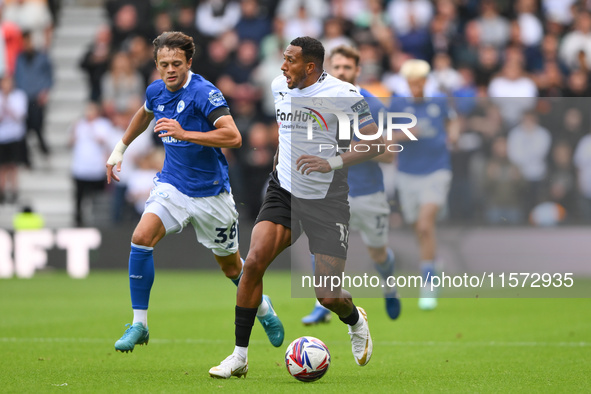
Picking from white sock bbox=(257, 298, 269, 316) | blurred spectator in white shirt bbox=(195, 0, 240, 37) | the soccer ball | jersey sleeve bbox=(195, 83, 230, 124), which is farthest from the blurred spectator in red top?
the soccer ball

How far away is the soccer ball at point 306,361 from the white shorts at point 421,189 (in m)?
5.02

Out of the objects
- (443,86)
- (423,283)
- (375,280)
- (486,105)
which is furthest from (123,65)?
(375,280)

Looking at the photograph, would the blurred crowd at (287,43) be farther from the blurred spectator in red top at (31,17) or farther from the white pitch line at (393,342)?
the white pitch line at (393,342)

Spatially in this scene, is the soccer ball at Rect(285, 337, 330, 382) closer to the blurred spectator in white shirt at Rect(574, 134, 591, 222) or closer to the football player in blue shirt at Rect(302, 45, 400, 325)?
the football player in blue shirt at Rect(302, 45, 400, 325)

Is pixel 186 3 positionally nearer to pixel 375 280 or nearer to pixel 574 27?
pixel 574 27

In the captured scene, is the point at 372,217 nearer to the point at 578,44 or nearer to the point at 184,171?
the point at 184,171

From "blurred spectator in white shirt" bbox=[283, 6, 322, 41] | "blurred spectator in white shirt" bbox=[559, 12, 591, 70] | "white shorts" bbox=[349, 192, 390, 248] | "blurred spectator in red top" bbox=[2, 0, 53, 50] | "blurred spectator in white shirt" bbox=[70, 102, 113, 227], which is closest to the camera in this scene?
"white shorts" bbox=[349, 192, 390, 248]

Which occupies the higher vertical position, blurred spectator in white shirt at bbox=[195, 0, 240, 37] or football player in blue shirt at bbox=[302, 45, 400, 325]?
blurred spectator in white shirt at bbox=[195, 0, 240, 37]

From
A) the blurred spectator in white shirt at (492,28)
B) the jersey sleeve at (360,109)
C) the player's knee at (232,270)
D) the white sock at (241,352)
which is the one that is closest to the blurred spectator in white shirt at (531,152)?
the blurred spectator in white shirt at (492,28)

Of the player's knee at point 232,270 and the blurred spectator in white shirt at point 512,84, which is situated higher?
the blurred spectator in white shirt at point 512,84

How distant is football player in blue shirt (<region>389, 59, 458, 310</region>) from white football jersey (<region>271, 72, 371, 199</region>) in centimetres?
417

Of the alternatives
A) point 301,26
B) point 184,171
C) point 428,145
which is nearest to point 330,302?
point 184,171

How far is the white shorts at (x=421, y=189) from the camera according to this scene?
1179 centimetres

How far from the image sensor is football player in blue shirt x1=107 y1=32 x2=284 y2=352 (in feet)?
25.2
